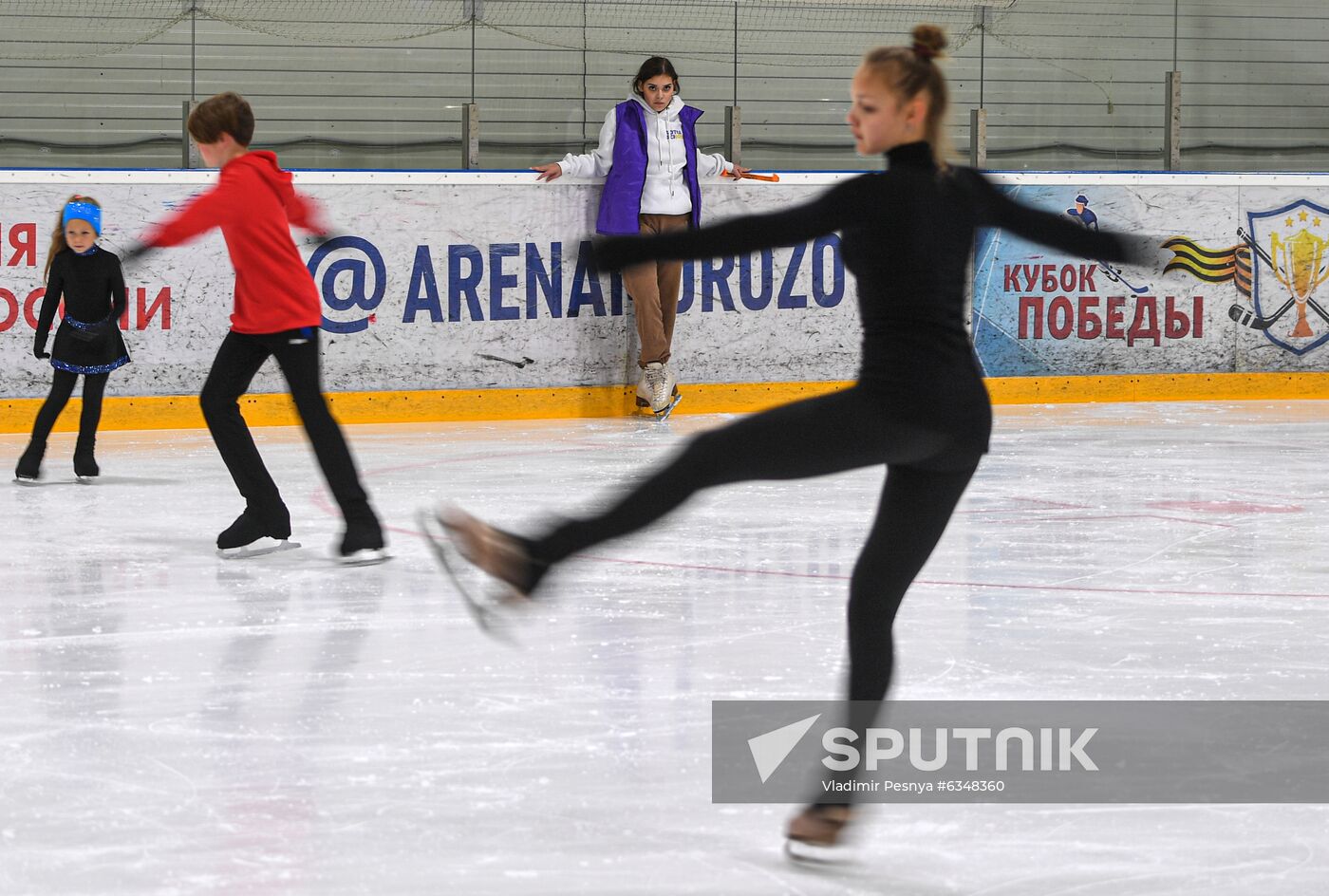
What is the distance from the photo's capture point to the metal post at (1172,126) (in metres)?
11.4

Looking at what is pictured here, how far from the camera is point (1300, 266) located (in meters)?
11.2

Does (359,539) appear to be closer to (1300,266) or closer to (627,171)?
(627,171)

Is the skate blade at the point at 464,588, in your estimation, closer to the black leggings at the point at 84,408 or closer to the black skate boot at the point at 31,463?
the black leggings at the point at 84,408

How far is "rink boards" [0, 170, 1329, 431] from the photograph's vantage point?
29.6 ft

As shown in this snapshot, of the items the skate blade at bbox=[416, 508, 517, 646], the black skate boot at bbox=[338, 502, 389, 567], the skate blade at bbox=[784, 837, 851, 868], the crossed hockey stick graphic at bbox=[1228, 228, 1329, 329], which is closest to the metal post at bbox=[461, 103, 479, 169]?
the skate blade at bbox=[416, 508, 517, 646]

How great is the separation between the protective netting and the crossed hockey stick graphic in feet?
7.98

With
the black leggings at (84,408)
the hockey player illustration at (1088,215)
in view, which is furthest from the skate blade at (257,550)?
the hockey player illustration at (1088,215)

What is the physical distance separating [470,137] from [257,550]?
5.22 m

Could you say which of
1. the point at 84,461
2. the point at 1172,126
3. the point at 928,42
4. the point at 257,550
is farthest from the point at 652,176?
the point at 928,42

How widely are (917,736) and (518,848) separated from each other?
3.03 feet

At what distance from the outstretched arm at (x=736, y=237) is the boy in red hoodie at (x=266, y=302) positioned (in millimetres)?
2787

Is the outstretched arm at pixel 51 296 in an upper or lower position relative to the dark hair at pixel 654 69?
lower

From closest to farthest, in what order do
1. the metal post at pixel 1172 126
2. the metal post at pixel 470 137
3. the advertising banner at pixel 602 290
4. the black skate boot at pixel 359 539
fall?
the black skate boot at pixel 359 539 < the advertising banner at pixel 602 290 < the metal post at pixel 470 137 < the metal post at pixel 1172 126

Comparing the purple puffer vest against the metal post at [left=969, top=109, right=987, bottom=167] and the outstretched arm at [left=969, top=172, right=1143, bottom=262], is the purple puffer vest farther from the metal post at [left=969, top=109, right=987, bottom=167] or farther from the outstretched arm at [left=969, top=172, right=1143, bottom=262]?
the outstretched arm at [left=969, top=172, right=1143, bottom=262]
